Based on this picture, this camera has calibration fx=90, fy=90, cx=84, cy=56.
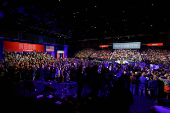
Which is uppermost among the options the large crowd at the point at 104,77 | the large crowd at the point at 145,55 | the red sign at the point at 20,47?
the red sign at the point at 20,47

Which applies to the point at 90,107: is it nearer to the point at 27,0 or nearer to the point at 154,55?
the point at 27,0

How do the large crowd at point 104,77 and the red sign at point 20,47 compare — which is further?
the red sign at point 20,47

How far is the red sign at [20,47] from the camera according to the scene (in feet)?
52.6

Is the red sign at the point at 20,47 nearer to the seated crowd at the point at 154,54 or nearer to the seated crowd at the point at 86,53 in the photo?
the seated crowd at the point at 86,53

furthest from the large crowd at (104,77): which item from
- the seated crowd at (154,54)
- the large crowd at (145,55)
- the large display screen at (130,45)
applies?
the large display screen at (130,45)

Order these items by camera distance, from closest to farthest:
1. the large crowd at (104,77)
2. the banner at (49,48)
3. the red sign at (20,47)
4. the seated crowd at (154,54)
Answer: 1. the large crowd at (104,77)
2. the red sign at (20,47)
3. the seated crowd at (154,54)
4. the banner at (49,48)

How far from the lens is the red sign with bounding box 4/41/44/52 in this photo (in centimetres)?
1604

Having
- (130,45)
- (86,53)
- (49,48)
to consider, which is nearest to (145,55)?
(130,45)

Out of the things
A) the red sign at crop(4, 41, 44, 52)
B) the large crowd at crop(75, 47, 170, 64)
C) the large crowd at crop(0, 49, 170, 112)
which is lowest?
the large crowd at crop(0, 49, 170, 112)

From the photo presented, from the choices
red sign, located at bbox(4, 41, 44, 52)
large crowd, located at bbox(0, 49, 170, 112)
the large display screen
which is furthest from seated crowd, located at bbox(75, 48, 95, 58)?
large crowd, located at bbox(0, 49, 170, 112)

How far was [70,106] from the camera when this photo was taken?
3367 mm

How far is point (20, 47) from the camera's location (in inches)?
716

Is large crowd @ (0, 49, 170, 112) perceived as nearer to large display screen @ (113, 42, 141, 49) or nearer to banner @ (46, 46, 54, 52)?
banner @ (46, 46, 54, 52)

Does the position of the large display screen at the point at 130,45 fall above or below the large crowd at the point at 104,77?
above
